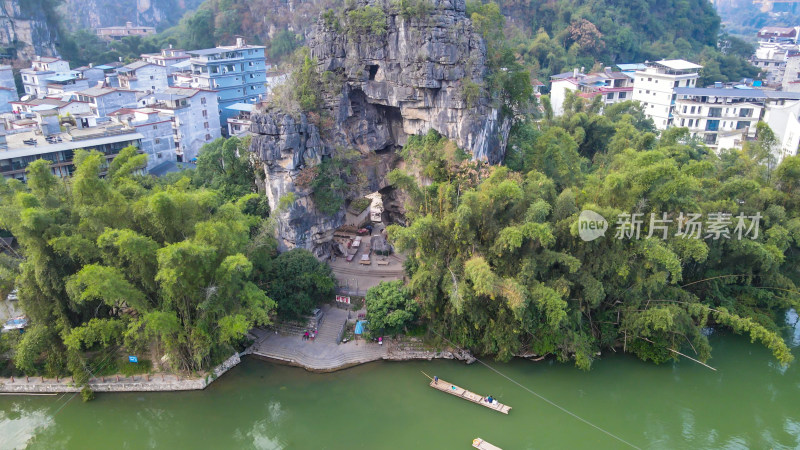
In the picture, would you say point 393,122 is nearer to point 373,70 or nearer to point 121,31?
point 373,70

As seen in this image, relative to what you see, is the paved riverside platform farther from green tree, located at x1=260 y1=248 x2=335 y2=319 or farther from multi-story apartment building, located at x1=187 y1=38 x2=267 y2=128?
multi-story apartment building, located at x1=187 y1=38 x2=267 y2=128

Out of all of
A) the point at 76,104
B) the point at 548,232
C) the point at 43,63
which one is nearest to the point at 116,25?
the point at 43,63

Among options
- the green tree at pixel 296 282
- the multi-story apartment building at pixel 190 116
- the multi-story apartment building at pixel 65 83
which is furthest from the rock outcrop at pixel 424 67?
the multi-story apartment building at pixel 65 83

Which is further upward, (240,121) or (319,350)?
(240,121)

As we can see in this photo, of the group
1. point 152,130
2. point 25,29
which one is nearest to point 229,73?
point 152,130

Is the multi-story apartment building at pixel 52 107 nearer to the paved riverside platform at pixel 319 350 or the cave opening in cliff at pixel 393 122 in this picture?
the cave opening in cliff at pixel 393 122
